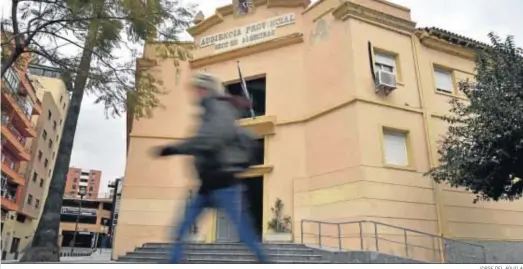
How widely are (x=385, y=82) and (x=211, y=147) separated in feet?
25.0

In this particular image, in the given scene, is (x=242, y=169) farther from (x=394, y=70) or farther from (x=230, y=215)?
(x=394, y=70)

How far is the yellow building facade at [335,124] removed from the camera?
8805mm

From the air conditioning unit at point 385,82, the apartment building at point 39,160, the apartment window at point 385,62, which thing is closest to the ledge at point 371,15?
the apartment window at point 385,62

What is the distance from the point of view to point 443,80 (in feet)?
36.4

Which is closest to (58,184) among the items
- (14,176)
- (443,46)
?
(443,46)

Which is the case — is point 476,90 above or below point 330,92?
below

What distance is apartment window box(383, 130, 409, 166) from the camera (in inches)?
360

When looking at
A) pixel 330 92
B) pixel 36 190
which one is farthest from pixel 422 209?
pixel 36 190

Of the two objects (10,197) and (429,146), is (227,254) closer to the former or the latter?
(429,146)

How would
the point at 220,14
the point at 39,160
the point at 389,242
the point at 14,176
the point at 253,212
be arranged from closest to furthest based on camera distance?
the point at 389,242 → the point at 253,212 → the point at 220,14 → the point at 14,176 → the point at 39,160

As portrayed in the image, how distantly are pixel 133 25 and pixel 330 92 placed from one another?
5.36m

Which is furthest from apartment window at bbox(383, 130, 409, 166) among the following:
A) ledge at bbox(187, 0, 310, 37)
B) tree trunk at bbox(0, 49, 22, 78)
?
tree trunk at bbox(0, 49, 22, 78)

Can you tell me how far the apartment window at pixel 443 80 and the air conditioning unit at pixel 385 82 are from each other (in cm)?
211

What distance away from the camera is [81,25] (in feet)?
20.8
